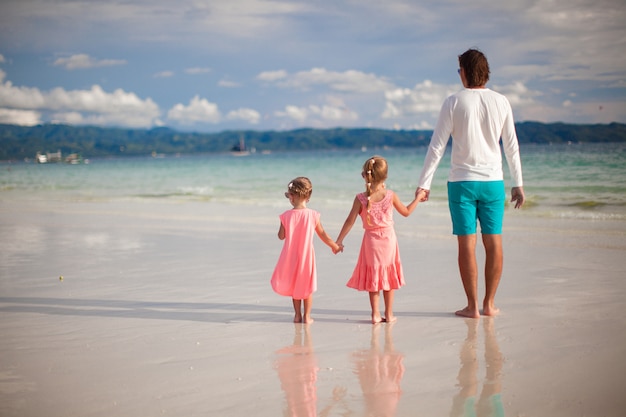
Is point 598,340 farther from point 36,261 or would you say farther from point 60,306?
point 36,261

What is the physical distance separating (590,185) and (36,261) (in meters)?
18.5

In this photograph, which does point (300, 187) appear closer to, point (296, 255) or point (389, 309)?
point (296, 255)

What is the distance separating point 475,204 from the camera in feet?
15.9

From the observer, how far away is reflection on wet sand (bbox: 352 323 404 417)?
3.19m

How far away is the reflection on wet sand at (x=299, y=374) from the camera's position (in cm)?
320

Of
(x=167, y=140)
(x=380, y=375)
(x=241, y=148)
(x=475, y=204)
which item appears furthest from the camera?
(x=167, y=140)

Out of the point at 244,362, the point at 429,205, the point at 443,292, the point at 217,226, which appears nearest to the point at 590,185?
the point at 429,205

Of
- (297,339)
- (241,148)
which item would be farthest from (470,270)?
(241,148)

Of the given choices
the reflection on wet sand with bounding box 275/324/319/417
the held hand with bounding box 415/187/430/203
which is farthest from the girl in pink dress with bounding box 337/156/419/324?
the reflection on wet sand with bounding box 275/324/319/417

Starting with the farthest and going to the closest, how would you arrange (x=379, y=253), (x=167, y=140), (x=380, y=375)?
(x=167, y=140) → (x=379, y=253) → (x=380, y=375)

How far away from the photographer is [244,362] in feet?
12.9

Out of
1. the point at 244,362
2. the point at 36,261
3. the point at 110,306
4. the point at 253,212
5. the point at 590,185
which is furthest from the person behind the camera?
the point at 590,185

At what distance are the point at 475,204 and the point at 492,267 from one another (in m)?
0.55

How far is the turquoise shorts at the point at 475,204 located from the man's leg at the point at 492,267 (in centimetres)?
8
